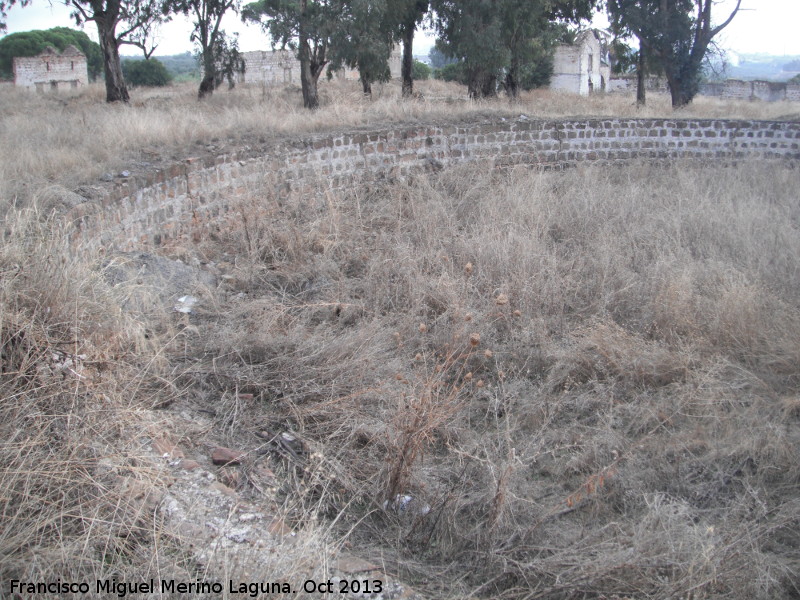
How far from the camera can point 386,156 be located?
979 cm

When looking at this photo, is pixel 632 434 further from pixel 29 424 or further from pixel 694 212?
pixel 694 212

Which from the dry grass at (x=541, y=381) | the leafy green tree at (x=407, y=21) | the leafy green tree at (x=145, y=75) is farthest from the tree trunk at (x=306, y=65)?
the leafy green tree at (x=145, y=75)

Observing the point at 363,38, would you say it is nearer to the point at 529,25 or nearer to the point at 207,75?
the point at 529,25

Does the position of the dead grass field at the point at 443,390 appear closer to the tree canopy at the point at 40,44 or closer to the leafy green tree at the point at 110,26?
the leafy green tree at the point at 110,26

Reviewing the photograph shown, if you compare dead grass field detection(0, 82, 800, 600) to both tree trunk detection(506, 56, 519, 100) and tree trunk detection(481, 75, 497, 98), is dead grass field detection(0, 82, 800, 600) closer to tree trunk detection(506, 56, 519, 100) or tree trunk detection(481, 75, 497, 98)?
tree trunk detection(481, 75, 497, 98)

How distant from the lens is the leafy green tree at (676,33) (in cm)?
1730

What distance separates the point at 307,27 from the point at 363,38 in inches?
54.6

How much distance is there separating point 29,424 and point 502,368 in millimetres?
3032

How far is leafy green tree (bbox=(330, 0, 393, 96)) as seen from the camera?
1378cm

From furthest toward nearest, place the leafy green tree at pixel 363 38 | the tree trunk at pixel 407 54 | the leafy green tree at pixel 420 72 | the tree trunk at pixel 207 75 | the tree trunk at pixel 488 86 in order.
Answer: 1. the leafy green tree at pixel 420 72
2. the tree trunk at pixel 207 75
3. the tree trunk at pixel 407 54
4. the tree trunk at pixel 488 86
5. the leafy green tree at pixel 363 38

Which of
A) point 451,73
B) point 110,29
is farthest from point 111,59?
point 451,73

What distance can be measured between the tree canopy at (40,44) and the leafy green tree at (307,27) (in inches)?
915

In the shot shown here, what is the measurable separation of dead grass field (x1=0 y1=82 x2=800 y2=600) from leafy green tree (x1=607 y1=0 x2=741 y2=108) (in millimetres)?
Answer: 11791

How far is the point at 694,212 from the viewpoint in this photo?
7809 mm
